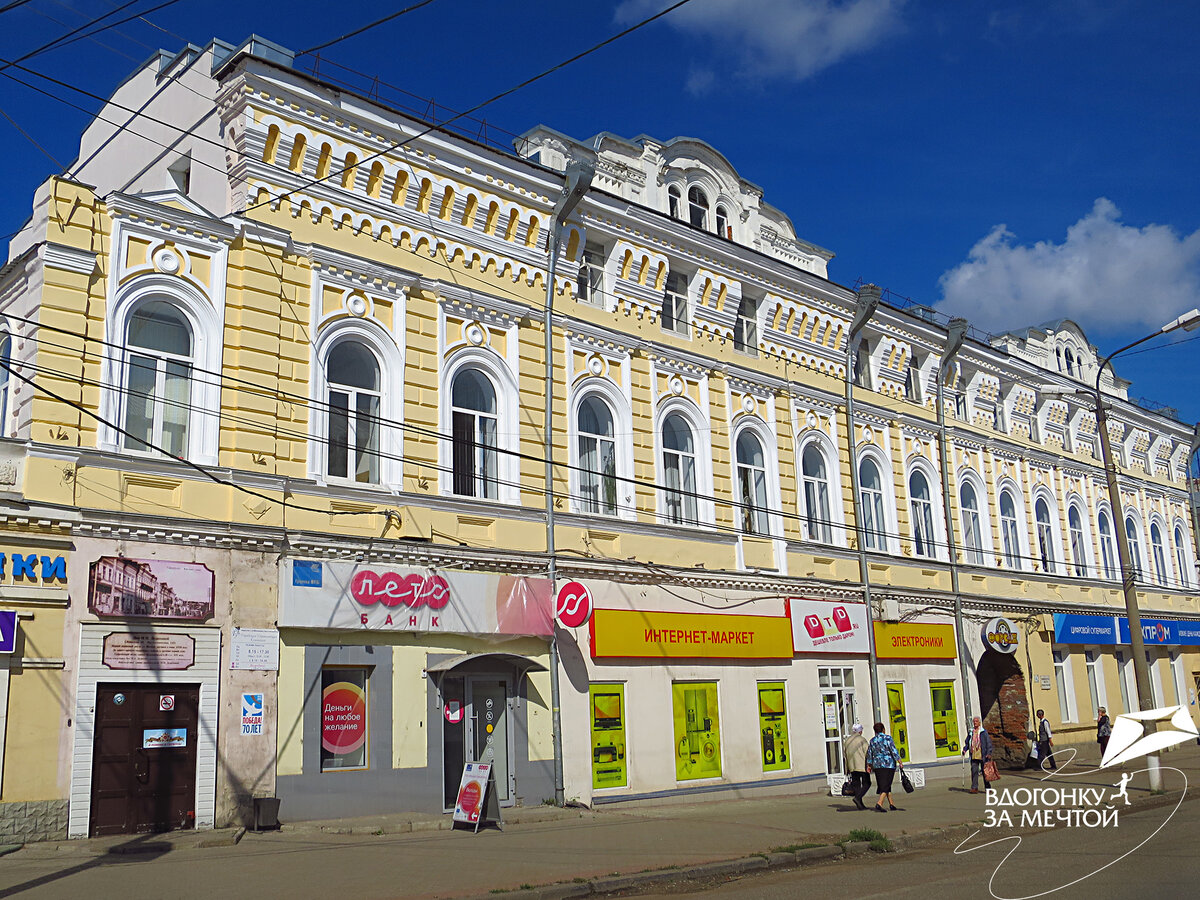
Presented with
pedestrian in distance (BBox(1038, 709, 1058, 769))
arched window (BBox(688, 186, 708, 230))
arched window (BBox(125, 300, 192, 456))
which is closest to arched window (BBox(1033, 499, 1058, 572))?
pedestrian in distance (BBox(1038, 709, 1058, 769))

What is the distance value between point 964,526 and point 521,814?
1730 centimetres

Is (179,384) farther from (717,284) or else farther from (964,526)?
(964,526)

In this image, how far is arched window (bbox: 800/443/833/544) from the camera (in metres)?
24.5

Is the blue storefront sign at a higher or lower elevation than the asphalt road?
higher

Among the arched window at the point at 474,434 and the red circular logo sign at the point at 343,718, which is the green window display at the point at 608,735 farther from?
the red circular logo sign at the point at 343,718

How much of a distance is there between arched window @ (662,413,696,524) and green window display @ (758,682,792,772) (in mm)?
3913

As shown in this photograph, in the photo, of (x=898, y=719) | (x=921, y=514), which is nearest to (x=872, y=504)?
(x=921, y=514)

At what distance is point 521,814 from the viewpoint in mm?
16328

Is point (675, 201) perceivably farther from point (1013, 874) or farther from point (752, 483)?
point (1013, 874)

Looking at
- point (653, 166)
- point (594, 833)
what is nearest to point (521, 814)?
point (594, 833)

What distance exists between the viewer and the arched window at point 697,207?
23775 mm

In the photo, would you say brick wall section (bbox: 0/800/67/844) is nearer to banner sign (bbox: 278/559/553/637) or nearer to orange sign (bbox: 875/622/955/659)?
banner sign (bbox: 278/559/553/637)

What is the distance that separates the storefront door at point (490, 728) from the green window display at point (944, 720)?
42.2 ft

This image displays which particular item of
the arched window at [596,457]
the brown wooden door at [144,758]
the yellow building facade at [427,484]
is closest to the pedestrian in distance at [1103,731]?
the yellow building facade at [427,484]
